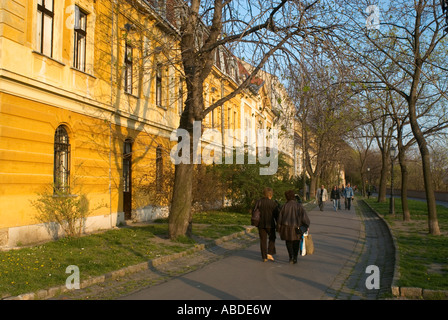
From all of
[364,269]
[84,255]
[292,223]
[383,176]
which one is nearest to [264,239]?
[292,223]

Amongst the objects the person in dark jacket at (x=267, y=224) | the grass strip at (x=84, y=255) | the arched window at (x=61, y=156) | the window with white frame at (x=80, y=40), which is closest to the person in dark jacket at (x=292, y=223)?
the person in dark jacket at (x=267, y=224)

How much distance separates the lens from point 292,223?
9.38 m

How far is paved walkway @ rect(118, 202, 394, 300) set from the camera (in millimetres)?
6746

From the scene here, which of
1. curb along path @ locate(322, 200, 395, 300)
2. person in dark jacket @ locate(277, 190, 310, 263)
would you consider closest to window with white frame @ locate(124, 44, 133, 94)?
person in dark jacket @ locate(277, 190, 310, 263)

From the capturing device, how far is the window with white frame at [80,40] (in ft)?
44.6

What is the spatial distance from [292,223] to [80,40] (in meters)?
9.65

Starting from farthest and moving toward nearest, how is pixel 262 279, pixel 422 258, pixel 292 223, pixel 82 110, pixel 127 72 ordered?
1. pixel 127 72
2. pixel 82 110
3. pixel 422 258
4. pixel 292 223
5. pixel 262 279

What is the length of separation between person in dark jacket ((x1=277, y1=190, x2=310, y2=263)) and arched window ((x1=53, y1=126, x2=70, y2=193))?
683 centimetres

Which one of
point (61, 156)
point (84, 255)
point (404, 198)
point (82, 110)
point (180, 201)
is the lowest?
point (84, 255)

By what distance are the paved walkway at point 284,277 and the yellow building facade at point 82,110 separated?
16.3 ft

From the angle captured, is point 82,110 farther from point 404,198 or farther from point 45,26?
point 404,198

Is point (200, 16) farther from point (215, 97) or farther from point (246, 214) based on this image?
point (215, 97)

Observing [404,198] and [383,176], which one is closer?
[404,198]
